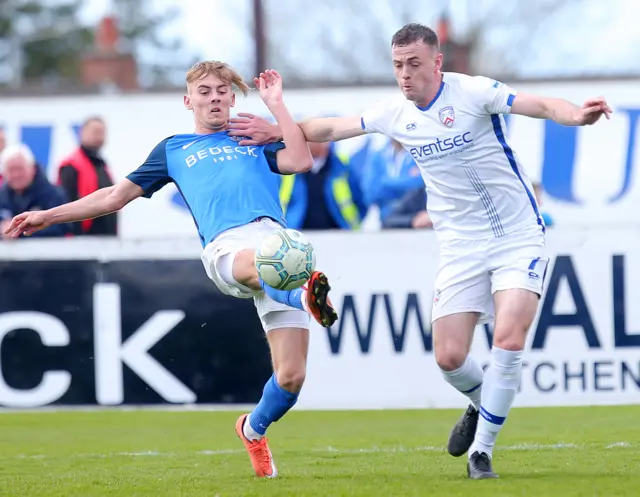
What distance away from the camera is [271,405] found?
293 inches

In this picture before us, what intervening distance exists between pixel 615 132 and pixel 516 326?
12.8m

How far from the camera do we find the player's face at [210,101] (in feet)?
24.7

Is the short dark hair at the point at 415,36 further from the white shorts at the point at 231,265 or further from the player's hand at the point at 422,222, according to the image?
the player's hand at the point at 422,222

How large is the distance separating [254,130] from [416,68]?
1010 millimetres

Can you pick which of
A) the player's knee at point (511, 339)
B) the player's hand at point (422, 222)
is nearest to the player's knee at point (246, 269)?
the player's knee at point (511, 339)

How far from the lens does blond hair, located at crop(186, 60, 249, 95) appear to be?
7527mm

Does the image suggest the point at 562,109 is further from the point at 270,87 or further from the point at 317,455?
the point at 317,455

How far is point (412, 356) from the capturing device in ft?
36.4

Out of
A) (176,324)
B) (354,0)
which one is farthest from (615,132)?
(354,0)

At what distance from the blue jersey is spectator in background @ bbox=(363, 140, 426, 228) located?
14.5 feet

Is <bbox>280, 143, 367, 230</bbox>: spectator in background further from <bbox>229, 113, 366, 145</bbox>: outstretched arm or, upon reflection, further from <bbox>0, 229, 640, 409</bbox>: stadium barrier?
<bbox>229, 113, 366, 145</bbox>: outstretched arm

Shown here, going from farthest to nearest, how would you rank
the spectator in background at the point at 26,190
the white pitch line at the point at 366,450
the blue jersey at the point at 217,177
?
the spectator in background at the point at 26,190 → the white pitch line at the point at 366,450 → the blue jersey at the point at 217,177

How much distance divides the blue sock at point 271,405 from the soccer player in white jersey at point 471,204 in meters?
0.89

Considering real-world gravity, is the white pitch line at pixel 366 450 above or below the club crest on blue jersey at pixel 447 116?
below
